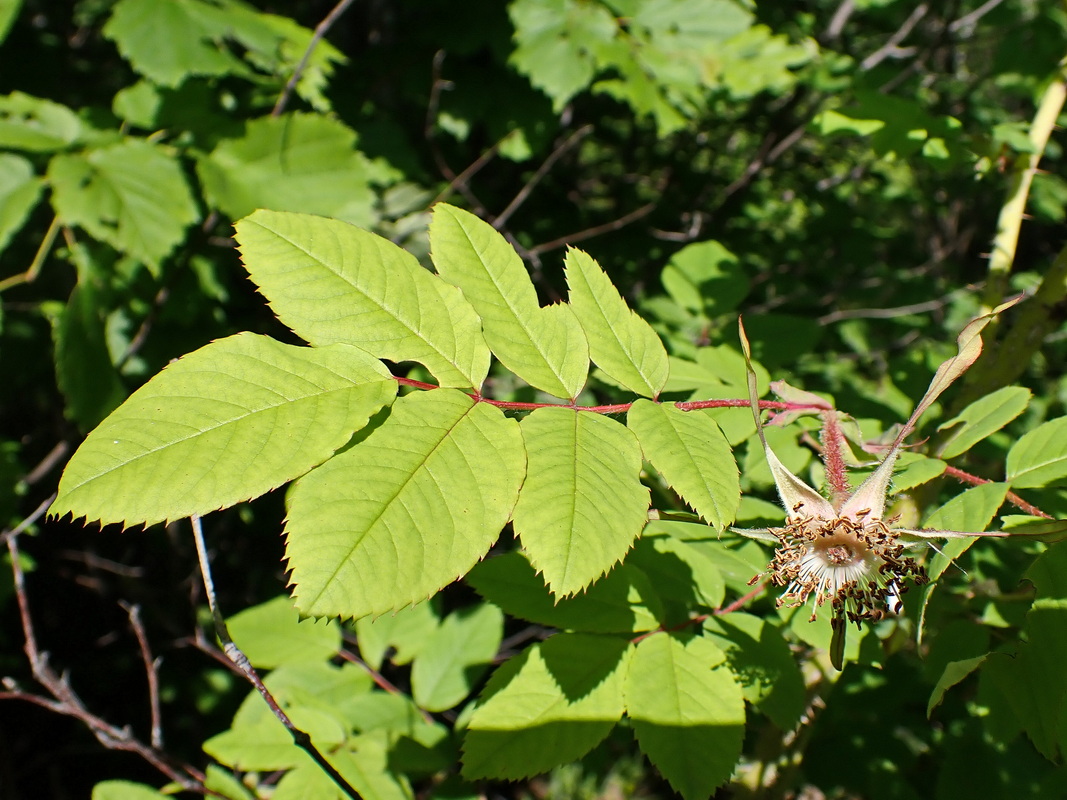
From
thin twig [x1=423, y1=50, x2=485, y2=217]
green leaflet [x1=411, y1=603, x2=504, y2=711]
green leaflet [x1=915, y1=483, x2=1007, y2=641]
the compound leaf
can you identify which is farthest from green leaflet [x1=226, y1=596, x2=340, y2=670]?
thin twig [x1=423, y1=50, x2=485, y2=217]

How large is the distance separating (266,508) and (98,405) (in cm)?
102

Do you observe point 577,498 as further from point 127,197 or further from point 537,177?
point 537,177

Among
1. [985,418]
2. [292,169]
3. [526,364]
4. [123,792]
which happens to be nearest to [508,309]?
[526,364]

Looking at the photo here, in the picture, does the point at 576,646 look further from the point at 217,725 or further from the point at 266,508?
the point at 217,725

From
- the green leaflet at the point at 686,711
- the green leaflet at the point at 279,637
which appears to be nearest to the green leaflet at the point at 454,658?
the green leaflet at the point at 279,637

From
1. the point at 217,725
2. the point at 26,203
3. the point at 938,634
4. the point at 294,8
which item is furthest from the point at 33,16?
the point at 938,634

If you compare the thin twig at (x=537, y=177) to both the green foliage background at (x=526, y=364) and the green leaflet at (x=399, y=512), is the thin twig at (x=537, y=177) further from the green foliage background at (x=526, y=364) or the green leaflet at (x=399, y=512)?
the green leaflet at (x=399, y=512)

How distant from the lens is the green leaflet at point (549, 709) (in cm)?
119

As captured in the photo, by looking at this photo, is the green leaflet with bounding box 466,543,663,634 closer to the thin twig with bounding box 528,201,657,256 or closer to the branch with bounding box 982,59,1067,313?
the branch with bounding box 982,59,1067,313

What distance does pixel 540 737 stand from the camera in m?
1.20

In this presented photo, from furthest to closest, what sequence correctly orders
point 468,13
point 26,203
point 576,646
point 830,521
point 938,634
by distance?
point 468,13
point 26,203
point 938,634
point 576,646
point 830,521

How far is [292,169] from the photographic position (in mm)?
2471

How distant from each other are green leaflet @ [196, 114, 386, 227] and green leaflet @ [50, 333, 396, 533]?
1.56 meters

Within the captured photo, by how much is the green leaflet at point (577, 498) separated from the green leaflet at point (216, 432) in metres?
0.20
